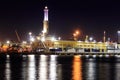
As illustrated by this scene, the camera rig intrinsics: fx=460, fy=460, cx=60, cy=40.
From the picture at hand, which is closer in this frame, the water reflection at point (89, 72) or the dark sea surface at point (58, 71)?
the dark sea surface at point (58, 71)

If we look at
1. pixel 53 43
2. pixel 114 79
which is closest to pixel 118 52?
pixel 53 43

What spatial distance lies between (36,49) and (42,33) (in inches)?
343

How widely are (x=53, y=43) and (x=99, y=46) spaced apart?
18.4 meters

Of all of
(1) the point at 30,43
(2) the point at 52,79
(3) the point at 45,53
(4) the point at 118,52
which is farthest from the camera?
(1) the point at 30,43

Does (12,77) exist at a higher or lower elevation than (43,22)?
lower

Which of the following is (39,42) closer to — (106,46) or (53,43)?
(53,43)

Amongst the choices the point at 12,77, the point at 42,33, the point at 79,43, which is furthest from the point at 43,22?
the point at 12,77

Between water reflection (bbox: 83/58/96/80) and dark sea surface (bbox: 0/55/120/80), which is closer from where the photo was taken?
dark sea surface (bbox: 0/55/120/80)

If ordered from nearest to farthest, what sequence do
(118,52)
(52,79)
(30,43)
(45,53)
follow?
(52,79)
(45,53)
(118,52)
(30,43)

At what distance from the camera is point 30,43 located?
597ft

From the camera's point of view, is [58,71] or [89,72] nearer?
[89,72]

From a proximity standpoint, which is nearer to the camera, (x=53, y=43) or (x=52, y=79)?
(x=52, y=79)

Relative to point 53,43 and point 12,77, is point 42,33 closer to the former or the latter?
point 53,43

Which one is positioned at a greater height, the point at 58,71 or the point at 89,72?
the point at 58,71
